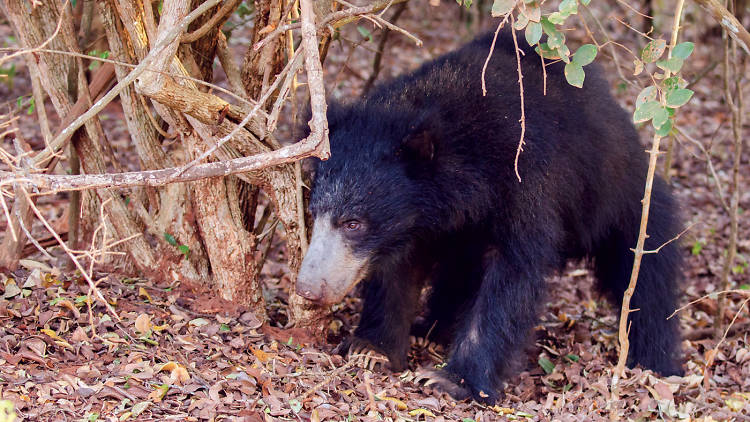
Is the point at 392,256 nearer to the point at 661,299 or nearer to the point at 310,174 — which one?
the point at 310,174

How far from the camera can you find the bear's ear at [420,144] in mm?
3354

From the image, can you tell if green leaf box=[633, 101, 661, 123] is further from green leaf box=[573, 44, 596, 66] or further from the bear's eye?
the bear's eye

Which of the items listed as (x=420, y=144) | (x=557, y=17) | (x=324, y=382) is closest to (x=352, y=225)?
(x=420, y=144)

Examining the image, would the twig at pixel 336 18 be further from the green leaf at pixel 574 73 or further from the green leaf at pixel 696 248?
the green leaf at pixel 696 248

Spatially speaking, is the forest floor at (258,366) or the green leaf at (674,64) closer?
the green leaf at (674,64)

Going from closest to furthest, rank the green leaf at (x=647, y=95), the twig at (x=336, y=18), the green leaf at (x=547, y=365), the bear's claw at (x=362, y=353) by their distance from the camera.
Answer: the green leaf at (x=647, y=95)
the twig at (x=336, y=18)
the bear's claw at (x=362, y=353)
the green leaf at (x=547, y=365)

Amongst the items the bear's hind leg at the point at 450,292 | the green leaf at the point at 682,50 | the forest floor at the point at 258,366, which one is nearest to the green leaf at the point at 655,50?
the green leaf at the point at 682,50

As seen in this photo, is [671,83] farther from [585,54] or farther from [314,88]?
[314,88]

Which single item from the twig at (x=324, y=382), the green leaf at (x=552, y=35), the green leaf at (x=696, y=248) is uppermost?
the green leaf at (x=552, y=35)

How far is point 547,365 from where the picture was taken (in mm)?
4219

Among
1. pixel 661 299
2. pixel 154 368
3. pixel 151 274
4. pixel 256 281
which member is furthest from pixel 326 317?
pixel 661 299

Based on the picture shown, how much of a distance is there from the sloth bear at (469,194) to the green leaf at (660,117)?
0.92m

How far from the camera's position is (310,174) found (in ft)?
12.0

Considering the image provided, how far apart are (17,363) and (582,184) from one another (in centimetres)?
257
